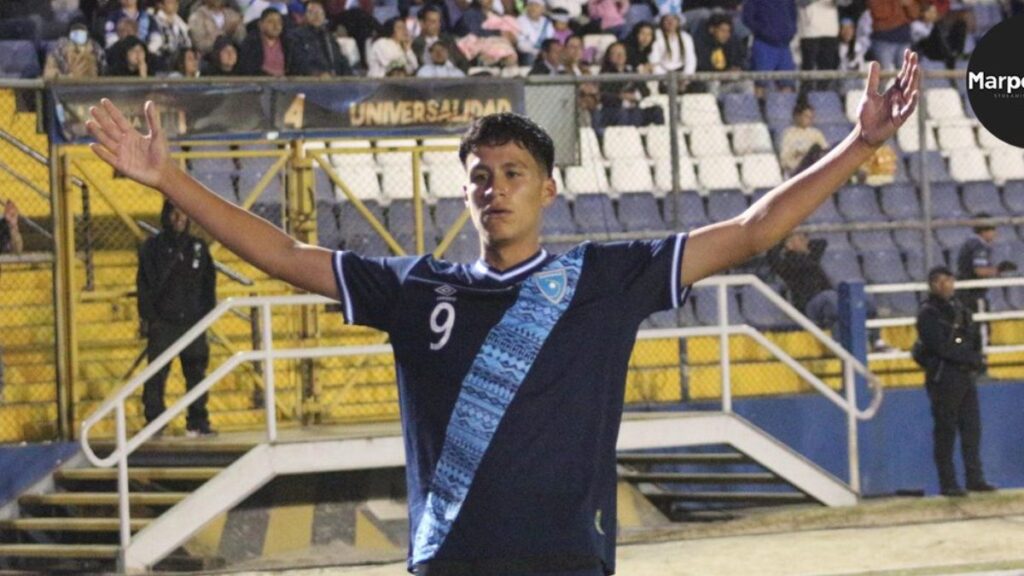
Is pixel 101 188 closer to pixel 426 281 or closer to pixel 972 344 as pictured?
pixel 972 344

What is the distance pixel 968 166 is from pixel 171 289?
8.47 meters

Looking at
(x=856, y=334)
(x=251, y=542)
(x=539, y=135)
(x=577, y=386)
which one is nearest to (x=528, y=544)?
(x=577, y=386)

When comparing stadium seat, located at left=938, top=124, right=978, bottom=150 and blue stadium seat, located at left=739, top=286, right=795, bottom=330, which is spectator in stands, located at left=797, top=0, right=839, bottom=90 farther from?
blue stadium seat, located at left=739, top=286, right=795, bottom=330

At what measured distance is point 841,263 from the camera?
17.9 metres

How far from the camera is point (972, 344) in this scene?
15.1 m

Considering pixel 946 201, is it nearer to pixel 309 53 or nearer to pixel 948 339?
pixel 948 339

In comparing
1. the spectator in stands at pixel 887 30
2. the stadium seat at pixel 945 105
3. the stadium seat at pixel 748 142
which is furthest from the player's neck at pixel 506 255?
the spectator in stands at pixel 887 30

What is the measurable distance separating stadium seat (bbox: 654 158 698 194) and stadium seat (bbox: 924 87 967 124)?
339cm

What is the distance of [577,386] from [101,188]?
11.0m

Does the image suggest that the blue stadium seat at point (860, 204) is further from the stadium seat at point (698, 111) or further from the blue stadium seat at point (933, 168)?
the stadium seat at point (698, 111)

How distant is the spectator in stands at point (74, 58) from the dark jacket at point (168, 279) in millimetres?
2443

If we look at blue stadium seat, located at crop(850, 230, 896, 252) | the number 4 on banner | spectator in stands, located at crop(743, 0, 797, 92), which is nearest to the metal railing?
the number 4 on banner

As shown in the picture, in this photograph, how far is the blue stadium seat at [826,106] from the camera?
18.6 m

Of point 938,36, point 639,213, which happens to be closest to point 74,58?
point 639,213
